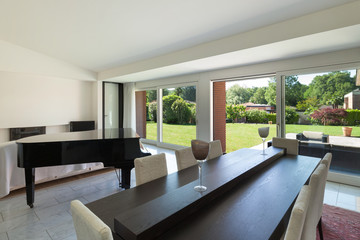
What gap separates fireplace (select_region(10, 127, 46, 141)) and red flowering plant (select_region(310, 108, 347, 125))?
7013 millimetres

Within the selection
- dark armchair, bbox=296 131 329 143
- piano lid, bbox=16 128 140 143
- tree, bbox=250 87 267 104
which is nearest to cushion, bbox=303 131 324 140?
dark armchair, bbox=296 131 329 143

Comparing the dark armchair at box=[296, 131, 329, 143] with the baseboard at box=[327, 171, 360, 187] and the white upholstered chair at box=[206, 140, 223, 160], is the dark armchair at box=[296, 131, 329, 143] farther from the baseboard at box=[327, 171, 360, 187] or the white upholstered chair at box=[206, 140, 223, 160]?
the white upholstered chair at box=[206, 140, 223, 160]

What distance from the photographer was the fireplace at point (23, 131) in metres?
5.29

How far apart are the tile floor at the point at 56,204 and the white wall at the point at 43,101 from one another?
9.86 ft

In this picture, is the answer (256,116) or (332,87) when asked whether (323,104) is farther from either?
(256,116)

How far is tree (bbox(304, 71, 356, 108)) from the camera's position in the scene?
138 inches

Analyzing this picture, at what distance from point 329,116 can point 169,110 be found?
4.53 metres

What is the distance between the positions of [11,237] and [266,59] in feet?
15.6

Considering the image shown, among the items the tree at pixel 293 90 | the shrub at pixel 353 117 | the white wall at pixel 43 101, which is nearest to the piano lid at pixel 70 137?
the white wall at pixel 43 101

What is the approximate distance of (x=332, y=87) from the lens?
12.0 ft

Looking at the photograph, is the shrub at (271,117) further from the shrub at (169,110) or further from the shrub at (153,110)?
the shrub at (153,110)

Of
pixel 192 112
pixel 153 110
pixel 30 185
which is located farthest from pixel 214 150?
pixel 153 110

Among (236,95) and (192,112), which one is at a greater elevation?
(236,95)

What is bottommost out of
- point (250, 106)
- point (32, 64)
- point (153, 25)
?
point (250, 106)
